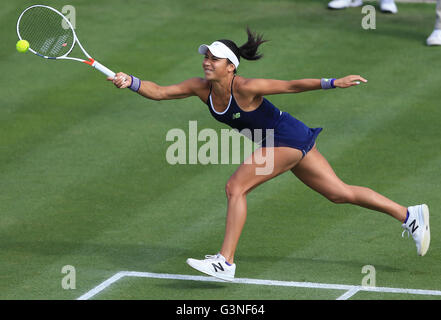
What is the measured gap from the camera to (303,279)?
9.62 metres

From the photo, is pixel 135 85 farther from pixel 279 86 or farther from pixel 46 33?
pixel 46 33

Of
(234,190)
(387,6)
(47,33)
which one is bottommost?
(234,190)

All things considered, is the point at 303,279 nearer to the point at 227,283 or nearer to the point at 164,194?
the point at 227,283

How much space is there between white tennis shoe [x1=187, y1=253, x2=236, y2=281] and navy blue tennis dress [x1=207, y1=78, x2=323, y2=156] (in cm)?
121

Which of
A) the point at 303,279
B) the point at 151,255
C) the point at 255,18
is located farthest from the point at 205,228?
the point at 255,18

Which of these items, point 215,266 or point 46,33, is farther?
point 46,33

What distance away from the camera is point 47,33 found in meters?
11.1

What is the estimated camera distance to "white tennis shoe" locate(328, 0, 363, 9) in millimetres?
18250

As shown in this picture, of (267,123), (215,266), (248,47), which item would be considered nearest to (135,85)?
(248,47)

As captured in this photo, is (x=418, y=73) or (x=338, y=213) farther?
(x=418, y=73)

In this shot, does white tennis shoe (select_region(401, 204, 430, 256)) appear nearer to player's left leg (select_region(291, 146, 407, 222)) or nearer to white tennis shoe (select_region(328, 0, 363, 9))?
player's left leg (select_region(291, 146, 407, 222))

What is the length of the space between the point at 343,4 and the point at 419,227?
9062mm

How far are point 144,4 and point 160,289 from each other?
399 inches

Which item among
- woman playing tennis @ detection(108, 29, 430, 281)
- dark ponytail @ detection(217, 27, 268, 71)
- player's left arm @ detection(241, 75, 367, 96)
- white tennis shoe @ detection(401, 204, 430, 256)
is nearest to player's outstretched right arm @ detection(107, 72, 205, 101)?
woman playing tennis @ detection(108, 29, 430, 281)
